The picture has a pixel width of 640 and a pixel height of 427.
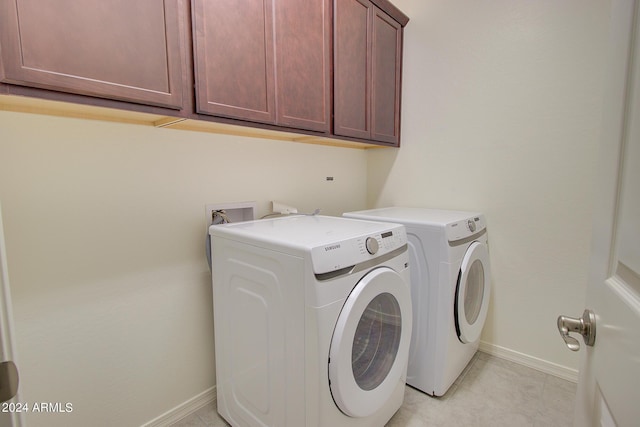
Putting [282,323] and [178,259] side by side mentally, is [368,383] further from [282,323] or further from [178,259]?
[178,259]

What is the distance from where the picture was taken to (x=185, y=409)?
1.51 metres

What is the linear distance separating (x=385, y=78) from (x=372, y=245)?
1.45 metres

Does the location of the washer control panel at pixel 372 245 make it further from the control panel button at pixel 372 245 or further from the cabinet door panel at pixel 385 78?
the cabinet door panel at pixel 385 78

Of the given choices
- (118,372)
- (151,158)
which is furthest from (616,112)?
(118,372)

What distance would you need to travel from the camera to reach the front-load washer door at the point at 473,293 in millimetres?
1593

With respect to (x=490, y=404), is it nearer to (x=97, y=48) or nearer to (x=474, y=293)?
(x=474, y=293)

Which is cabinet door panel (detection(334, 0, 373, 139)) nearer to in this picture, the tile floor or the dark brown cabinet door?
the dark brown cabinet door

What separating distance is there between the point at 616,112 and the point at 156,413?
6.40ft

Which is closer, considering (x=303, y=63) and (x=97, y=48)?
(x=97, y=48)

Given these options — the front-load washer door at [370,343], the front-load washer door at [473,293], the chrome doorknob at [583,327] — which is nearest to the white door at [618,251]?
the chrome doorknob at [583,327]

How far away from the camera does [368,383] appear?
122 centimetres

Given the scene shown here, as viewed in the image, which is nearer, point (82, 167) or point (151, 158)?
point (82, 167)

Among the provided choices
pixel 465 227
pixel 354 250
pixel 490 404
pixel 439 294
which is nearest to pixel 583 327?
pixel 354 250

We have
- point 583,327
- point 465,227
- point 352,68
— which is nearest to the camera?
point 583,327
